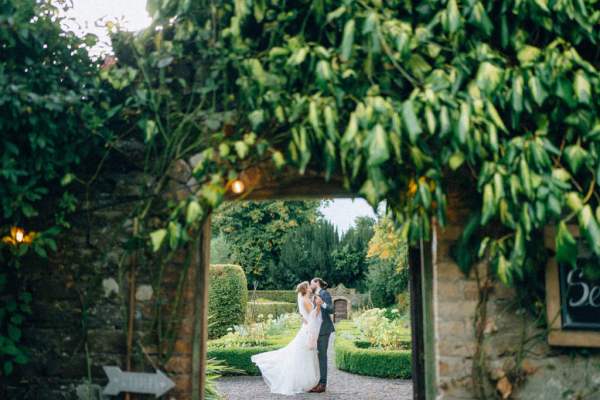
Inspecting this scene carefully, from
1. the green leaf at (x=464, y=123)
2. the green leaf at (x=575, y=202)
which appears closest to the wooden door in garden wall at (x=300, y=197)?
the green leaf at (x=575, y=202)

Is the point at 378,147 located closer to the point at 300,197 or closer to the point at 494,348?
the point at 494,348

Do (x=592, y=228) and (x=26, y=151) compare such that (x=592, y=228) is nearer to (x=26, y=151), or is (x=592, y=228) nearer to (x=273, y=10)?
(x=273, y=10)

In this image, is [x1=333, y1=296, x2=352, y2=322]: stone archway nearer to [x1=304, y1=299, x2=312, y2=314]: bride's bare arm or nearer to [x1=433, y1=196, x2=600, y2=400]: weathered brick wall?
[x1=304, y1=299, x2=312, y2=314]: bride's bare arm

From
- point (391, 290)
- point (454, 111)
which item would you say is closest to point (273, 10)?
point (454, 111)

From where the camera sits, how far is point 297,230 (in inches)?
1007

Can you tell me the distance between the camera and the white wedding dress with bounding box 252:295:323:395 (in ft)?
26.1

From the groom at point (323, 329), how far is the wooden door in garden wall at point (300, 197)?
372 centimetres

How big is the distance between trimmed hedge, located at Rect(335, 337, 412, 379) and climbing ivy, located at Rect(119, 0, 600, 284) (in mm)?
6112

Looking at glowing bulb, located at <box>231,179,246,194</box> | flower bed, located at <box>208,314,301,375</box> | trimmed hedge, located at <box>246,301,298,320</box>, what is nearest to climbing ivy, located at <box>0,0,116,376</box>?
glowing bulb, located at <box>231,179,246,194</box>

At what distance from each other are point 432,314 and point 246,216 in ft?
66.7

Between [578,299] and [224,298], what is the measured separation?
9.77 metres

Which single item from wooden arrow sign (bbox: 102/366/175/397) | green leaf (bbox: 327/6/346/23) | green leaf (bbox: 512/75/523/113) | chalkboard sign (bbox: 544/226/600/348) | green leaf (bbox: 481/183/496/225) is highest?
green leaf (bbox: 327/6/346/23)

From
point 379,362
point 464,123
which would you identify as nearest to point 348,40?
point 464,123

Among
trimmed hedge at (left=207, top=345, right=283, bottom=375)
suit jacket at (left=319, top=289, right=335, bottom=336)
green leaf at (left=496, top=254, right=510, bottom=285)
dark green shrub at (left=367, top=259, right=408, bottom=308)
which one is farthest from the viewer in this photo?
dark green shrub at (left=367, top=259, right=408, bottom=308)
